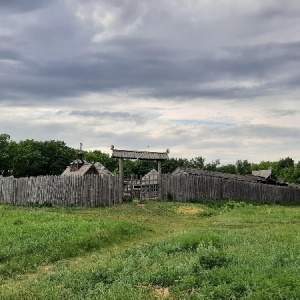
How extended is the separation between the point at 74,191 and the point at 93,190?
112 cm

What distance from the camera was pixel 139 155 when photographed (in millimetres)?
32719

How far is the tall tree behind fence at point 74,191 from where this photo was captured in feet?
97.6

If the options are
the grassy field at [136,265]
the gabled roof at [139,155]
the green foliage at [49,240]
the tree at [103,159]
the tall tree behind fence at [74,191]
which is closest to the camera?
the grassy field at [136,265]

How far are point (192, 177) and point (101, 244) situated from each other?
2017cm

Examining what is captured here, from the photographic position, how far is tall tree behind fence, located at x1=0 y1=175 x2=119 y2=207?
2973 centimetres

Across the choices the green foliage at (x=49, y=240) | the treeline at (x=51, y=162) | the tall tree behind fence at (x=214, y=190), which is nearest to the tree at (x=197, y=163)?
the treeline at (x=51, y=162)

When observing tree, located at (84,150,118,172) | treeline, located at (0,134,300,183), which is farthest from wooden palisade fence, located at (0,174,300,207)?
tree, located at (84,150,118,172)

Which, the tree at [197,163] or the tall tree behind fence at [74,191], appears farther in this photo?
the tree at [197,163]

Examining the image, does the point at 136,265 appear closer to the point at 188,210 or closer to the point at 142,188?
the point at 188,210

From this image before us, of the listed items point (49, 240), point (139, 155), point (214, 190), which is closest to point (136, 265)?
point (49, 240)

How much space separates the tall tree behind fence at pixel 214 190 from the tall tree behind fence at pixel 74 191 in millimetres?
3911

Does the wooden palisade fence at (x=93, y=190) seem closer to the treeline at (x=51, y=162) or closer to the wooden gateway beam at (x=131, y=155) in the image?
the wooden gateway beam at (x=131, y=155)

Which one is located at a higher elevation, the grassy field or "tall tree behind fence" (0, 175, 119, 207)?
"tall tree behind fence" (0, 175, 119, 207)

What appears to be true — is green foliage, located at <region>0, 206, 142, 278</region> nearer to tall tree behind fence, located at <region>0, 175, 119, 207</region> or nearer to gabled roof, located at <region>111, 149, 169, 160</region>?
tall tree behind fence, located at <region>0, 175, 119, 207</region>
